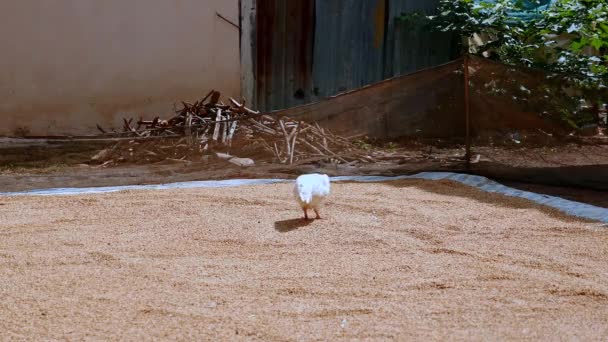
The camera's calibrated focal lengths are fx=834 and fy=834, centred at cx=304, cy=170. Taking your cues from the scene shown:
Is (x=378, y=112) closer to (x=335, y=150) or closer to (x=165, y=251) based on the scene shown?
(x=335, y=150)

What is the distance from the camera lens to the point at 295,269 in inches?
132

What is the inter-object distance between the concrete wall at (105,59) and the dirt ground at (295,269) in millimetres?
3033

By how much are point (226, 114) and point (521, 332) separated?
4.79 metres

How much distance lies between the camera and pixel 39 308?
2809 millimetres

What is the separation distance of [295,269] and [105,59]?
5.27 metres

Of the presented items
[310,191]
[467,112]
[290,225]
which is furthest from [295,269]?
[467,112]

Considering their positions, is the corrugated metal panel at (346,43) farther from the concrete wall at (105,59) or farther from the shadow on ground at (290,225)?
the shadow on ground at (290,225)

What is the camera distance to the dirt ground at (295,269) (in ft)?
8.66

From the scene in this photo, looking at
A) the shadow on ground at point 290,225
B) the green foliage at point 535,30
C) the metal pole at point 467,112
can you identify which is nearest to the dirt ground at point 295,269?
the shadow on ground at point 290,225

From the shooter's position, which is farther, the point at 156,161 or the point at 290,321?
the point at 156,161

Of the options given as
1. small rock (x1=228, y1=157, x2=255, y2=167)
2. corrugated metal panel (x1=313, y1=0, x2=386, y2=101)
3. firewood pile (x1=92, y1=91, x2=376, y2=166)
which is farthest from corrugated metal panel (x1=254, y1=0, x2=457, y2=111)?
small rock (x1=228, y1=157, x2=255, y2=167)

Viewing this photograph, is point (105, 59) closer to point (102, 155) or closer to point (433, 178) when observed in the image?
point (102, 155)

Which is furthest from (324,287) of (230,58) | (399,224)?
(230,58)

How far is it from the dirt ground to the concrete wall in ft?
9.95
